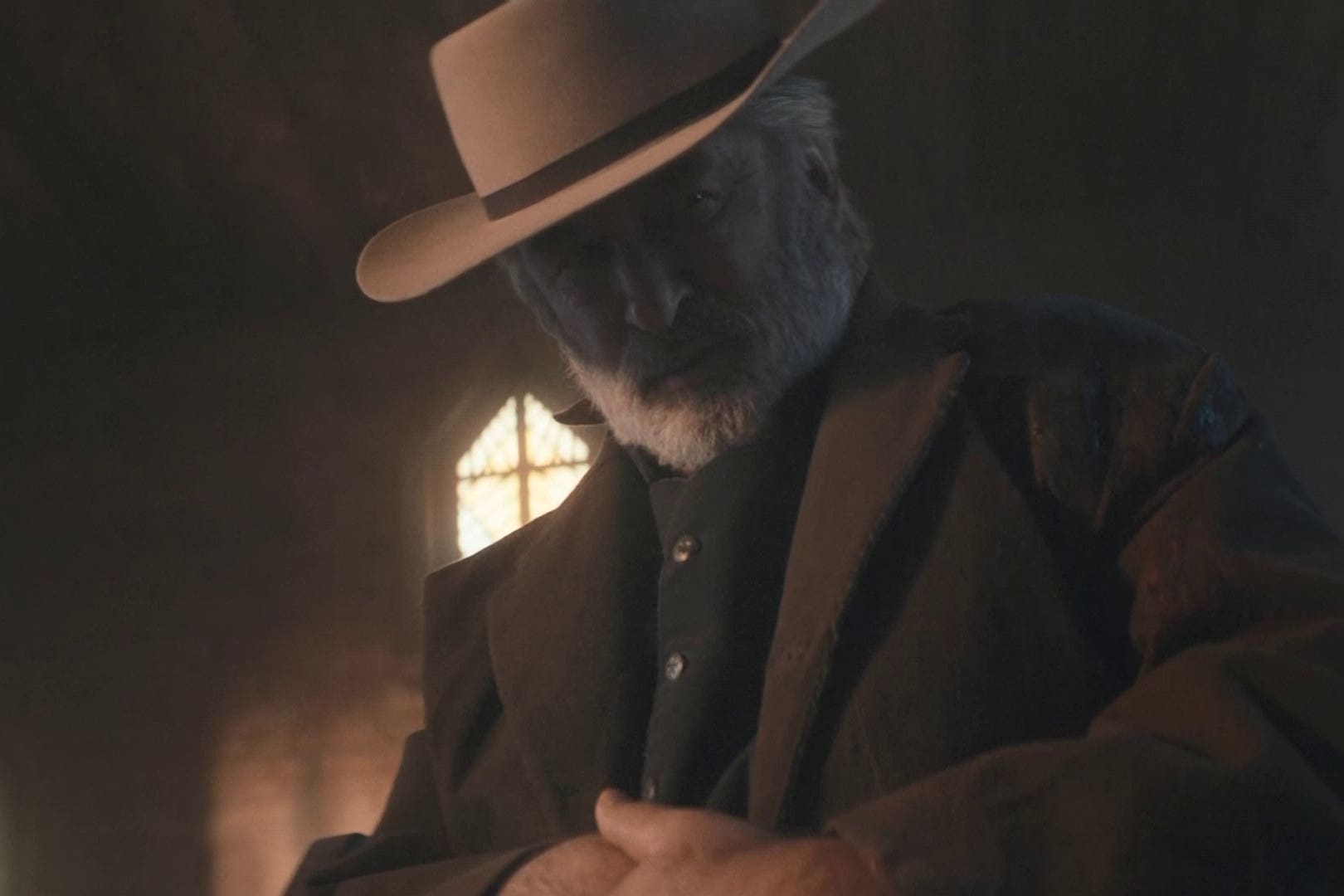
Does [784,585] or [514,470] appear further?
[514,470]

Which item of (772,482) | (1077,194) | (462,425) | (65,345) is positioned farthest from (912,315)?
(65,345)

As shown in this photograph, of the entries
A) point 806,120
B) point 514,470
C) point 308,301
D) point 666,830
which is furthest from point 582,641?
Answer: point 308,301

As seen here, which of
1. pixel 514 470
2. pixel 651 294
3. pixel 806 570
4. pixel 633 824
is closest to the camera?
pixel 633 824

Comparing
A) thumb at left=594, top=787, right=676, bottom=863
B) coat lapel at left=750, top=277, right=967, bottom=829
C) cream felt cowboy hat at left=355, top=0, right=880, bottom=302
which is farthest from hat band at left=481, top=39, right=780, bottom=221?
thumb at left=594, top=787, right=676, bottom=863

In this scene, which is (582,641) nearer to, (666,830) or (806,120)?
(666,830)

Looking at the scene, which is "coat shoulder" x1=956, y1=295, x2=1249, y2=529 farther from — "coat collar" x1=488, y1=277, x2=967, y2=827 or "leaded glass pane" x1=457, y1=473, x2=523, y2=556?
"leaded glass pane" x1=457, y1=473, x2=523, y2=556

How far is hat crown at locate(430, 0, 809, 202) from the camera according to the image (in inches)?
41.5

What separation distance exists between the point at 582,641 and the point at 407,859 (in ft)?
0.72

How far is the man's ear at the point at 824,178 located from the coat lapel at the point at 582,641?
0.26 m

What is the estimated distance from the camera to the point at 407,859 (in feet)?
3.67

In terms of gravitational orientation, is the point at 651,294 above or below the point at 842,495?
above

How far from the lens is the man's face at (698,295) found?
1048 millimetres

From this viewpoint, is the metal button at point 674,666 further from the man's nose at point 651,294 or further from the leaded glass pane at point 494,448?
the leaded glass pane at point 494,448

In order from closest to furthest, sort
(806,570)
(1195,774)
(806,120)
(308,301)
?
(1195,774)
(806,570)
(806,120)
(308,301)
